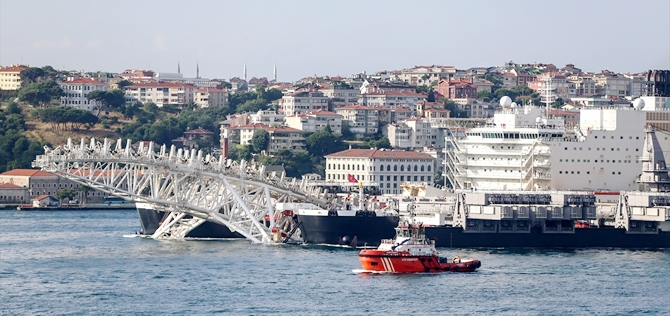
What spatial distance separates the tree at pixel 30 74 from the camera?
17700cm

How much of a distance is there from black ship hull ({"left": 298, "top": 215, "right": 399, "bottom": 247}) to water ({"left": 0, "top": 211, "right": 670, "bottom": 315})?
114 cm

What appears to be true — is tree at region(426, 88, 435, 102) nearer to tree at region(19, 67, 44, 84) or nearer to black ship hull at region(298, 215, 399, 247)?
tree at region(19, 67, 44, 84)

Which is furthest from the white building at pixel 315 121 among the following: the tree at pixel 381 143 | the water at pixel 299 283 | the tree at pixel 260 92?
the water at pixel 299 283

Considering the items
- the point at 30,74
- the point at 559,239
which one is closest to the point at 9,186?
the point at 30,74

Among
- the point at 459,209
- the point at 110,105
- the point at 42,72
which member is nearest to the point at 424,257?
the point at 459,209

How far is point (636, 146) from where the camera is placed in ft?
248

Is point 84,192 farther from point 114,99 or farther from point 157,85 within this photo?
point 157,85

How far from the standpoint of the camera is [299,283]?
56031 mm

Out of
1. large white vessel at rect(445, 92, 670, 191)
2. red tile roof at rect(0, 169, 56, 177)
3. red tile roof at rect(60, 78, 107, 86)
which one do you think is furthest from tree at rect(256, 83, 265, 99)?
large white vessel at rect(445, 92, 670, 191)

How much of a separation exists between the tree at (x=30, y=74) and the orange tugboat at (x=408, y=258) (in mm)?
124069

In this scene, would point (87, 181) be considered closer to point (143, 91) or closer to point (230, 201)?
point (230, 201)

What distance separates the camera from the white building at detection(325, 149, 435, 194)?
120 metres

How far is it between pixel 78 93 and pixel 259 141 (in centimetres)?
3337

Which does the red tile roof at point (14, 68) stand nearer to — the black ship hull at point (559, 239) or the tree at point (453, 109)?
the tree at point (453, 109)
